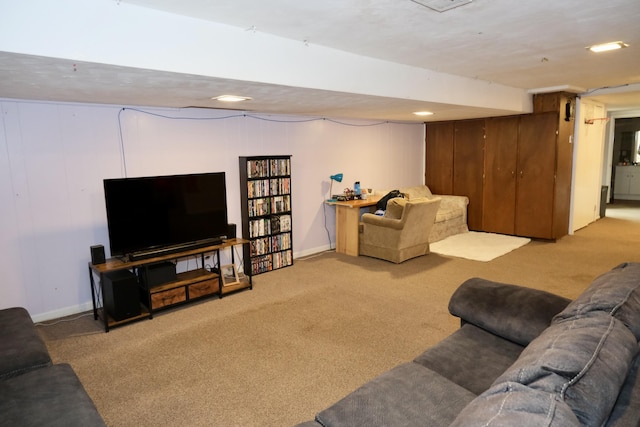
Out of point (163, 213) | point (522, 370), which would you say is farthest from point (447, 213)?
point (522, 370)

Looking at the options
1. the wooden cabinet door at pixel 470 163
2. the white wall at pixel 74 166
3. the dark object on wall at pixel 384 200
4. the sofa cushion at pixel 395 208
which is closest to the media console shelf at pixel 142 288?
the white wall at pixel 74 166

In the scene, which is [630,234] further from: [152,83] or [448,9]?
[152,83]

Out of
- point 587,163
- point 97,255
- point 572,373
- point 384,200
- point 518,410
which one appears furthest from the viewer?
point 587,163

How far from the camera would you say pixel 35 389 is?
77.4 inches

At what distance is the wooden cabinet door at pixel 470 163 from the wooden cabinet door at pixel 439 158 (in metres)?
0.12

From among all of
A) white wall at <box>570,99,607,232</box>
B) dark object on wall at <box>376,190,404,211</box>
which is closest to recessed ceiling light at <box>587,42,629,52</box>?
dark object on wall at <box>376,190,404,211</box>

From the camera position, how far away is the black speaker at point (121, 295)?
367cm

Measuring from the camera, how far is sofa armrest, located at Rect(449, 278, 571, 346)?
7.26ft

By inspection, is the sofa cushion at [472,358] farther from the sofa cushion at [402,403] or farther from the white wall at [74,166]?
the white wall at [74,166]

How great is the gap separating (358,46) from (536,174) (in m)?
4.63

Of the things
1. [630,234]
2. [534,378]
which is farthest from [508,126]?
[534,378]

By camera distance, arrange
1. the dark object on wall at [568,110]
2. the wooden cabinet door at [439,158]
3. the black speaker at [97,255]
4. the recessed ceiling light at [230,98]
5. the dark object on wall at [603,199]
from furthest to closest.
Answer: the dark object on wall at [603,199] → the wooden cabinet door at [439,158] → the dark object on wall at [568,110] → the black speaker at [97,255] → the recessed ceiling light at [230,98]

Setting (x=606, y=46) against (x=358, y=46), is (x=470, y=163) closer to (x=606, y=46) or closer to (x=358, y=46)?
(x=606, y=46)

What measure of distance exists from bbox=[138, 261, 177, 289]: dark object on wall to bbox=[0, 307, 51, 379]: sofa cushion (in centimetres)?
125
